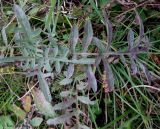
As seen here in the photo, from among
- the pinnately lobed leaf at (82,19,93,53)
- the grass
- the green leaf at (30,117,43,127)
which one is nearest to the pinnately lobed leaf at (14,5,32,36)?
the pinnately lobed leaf at (82,19,93,53)

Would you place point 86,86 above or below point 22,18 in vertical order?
below

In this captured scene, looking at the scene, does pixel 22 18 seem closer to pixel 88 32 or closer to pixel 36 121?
pixel 88 32

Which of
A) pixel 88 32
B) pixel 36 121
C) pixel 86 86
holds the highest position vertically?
pixel 88 32

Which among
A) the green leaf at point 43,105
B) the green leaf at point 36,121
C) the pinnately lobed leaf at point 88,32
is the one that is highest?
the pinnately lobed leaf at point 88,32

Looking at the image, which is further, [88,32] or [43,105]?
[43,105]

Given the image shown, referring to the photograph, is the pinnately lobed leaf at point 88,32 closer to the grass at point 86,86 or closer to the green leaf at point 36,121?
the grass at point 86,86

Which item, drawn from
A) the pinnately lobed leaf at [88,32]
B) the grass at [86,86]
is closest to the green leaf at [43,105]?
the grass at [86,86]

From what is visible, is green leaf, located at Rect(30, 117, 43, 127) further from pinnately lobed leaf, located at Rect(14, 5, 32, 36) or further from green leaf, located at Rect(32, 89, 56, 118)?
pinnately lobed leaf, located at Rect(14, 5, 32, 36)

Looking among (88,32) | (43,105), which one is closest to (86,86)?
(43,105)

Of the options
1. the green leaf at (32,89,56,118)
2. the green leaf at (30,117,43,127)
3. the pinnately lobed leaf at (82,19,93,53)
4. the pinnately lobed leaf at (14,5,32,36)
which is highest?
the pinnately lobed leaf at (14,5,32,36)

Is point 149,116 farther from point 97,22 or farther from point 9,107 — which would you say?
point 9,107

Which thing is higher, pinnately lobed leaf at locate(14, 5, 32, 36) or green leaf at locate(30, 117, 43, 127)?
pinnately lobed leaf at locate(14, 5, 32, 36)

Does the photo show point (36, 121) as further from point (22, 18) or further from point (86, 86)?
point (22, 18)
